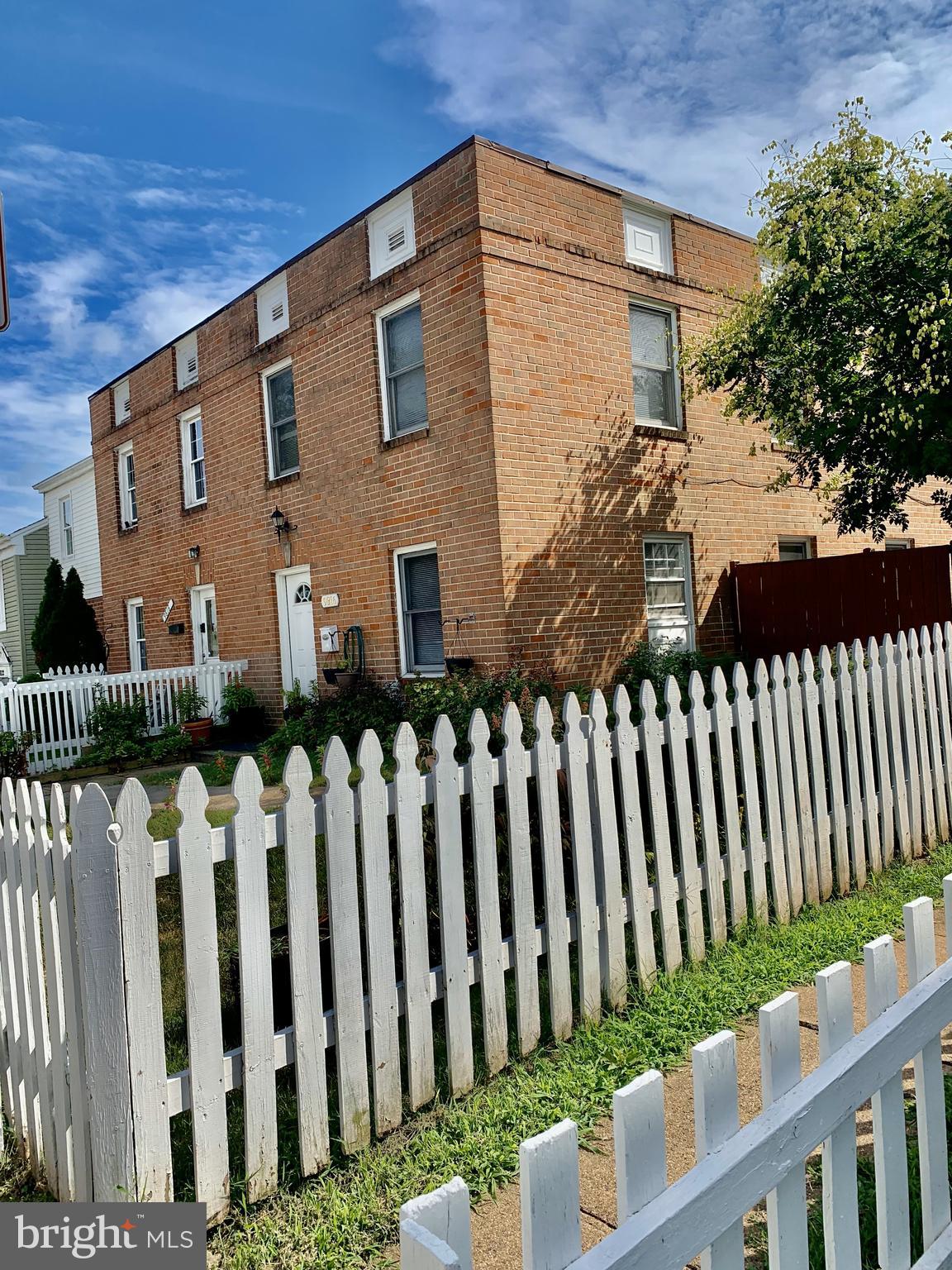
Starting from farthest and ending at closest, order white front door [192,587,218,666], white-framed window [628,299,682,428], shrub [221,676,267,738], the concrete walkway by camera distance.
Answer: white front door [192,587,218,666] → shrub [221,676,267,738] → white-framed window [628,299,682,428] → the concrete walkway

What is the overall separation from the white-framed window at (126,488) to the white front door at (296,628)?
20.9ft

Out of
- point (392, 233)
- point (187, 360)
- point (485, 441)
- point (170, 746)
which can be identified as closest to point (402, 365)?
point (392, 233)

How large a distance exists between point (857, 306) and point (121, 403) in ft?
48.2

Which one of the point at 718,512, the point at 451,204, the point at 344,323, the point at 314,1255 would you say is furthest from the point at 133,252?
the point at 314,1255

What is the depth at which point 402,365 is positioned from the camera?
11.7m

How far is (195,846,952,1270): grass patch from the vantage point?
2.69 metres

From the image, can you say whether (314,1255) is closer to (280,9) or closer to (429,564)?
(280,9)

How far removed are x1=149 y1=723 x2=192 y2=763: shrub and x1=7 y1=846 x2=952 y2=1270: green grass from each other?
10392 mm

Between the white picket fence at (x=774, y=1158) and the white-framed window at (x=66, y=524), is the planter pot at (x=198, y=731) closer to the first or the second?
the white picket fence at (x=774, y=1158)

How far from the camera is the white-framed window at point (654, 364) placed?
39.3 feet

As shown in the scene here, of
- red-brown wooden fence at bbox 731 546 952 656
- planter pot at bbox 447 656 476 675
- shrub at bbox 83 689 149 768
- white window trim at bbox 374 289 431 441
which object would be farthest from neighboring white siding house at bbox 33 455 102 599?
red-brown wooden fence at bbox 731 546 952 656

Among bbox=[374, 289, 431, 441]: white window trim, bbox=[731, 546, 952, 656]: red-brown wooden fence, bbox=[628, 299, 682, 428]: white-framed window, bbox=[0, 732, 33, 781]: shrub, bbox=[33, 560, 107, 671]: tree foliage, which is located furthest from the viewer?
bbox=[33, 560, 107, 671]: tree foliage

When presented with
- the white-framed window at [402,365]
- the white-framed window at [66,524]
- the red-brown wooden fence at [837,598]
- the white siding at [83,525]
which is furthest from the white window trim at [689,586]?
the white-framed window at [66,524]

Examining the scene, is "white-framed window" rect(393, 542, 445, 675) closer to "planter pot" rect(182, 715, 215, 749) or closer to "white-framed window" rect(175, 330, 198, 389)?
"planter pot" rect(182, 715, 215, 749)
